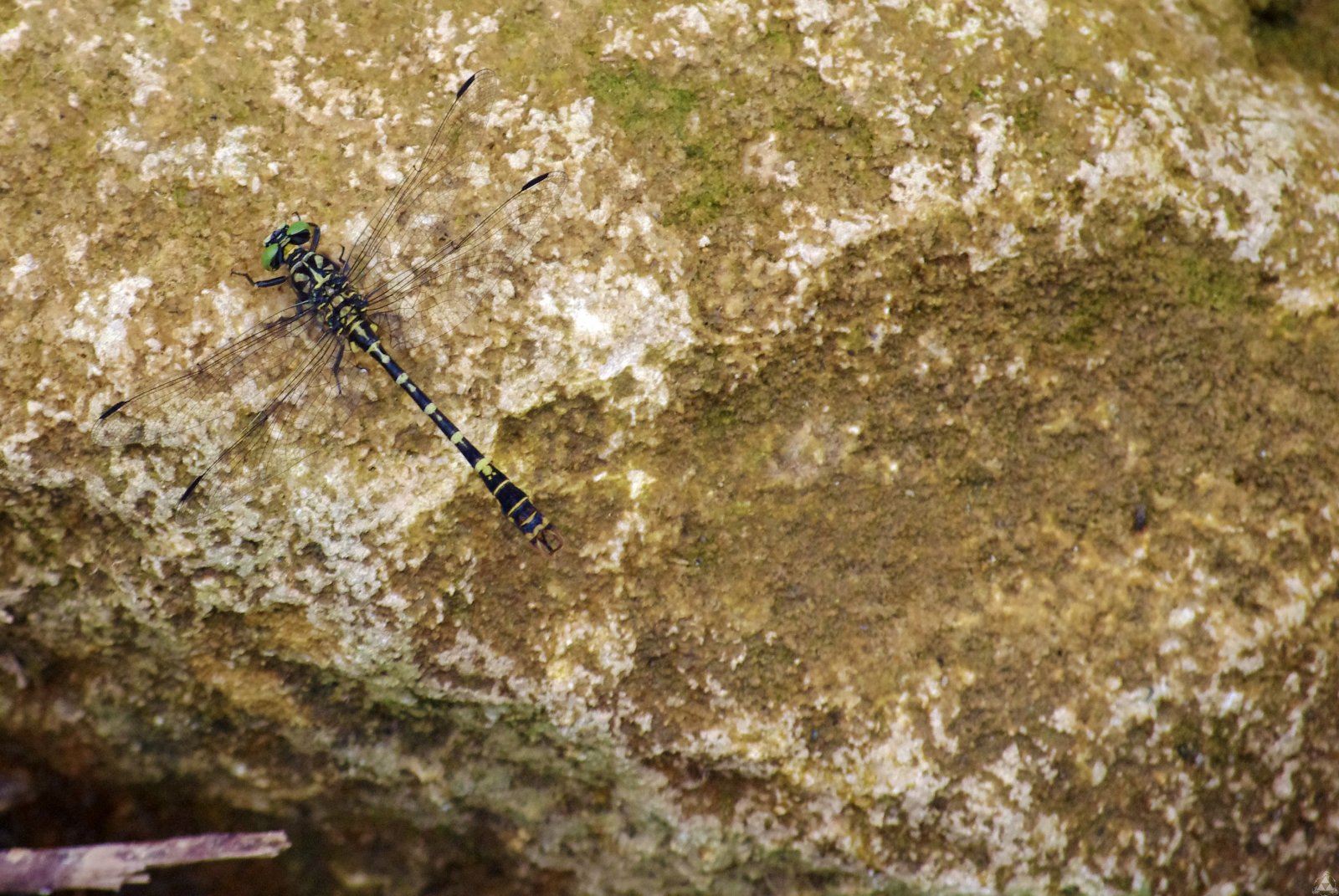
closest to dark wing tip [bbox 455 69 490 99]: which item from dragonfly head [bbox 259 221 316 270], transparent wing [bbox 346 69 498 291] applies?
transparent wing [bbox 346 69 498 291]

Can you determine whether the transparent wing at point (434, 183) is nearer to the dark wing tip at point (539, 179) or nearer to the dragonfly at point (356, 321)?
the dragonfly at point (356, 321)

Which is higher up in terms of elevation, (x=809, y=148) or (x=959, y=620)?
(x=809, y=148)

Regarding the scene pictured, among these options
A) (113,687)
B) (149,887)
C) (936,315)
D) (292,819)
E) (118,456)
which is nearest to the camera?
(118,456)

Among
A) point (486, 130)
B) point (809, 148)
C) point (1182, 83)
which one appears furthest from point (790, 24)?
point (1182, 83)

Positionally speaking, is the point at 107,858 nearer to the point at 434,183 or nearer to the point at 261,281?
the point at 261,281

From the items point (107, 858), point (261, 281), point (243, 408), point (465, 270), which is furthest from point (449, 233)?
point (107, 858)

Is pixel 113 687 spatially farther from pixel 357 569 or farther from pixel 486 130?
pixel 486 130

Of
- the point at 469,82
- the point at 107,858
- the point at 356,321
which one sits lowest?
the point at 107,858
